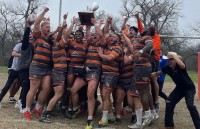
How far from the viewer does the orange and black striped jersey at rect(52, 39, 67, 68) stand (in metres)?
8.36

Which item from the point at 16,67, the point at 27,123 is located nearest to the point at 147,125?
the point at 27,123

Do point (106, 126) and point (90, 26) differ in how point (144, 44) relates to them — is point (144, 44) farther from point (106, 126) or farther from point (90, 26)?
point (106, 126)

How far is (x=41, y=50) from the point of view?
27.5ft

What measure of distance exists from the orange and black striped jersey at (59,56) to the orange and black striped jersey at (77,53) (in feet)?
0.69

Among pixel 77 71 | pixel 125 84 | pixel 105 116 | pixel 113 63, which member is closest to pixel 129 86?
pixel 125 84

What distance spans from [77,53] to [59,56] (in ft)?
1.47

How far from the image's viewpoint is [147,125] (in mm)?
8219

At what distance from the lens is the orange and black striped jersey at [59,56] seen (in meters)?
8.36

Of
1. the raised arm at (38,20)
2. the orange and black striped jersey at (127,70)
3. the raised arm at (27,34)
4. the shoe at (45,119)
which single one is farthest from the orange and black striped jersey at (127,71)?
the raised arm at (27,34)

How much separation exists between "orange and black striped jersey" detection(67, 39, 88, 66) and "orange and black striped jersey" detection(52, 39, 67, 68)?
210 millimetres

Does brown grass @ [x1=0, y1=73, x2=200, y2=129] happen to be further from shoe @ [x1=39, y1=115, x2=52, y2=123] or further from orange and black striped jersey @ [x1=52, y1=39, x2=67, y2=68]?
orange and black striped jersey @ [x1=52, y1=39, x2=67, y2=68]

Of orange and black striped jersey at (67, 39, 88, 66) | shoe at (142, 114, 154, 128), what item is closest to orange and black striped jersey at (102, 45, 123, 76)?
orange and black striped jersey at (67, 39, 88, 66)

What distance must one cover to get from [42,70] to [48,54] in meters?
0.41

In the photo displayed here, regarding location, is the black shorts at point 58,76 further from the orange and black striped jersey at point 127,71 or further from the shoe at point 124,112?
the shoe at point 124,112
